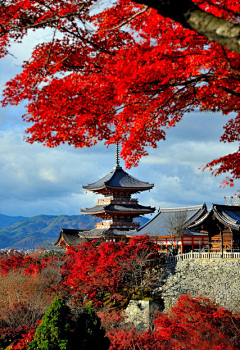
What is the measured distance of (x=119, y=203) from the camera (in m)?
33.4

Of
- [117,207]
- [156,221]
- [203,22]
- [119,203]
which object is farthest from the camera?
[119,203]

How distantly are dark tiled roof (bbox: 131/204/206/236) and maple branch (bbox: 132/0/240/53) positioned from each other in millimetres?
24604

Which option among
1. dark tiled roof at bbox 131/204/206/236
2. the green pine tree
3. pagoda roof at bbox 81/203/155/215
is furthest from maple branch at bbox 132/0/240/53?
pagoda roof at bbox 81/203/155/215

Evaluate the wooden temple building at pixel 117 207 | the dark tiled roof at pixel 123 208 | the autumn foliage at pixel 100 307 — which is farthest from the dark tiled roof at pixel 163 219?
the autumn foliage at pixel 100 307

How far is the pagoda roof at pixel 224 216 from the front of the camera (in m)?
23.1

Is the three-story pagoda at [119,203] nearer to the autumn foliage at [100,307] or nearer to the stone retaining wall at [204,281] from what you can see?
the autumn foliage at [100,307]

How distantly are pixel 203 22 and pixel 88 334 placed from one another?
34.5ft

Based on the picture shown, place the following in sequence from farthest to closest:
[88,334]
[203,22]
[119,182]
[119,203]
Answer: [119,182] → [119,203] → [88,334] → [203,22]

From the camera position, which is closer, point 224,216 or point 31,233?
point 224,216

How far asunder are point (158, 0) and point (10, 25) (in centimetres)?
318

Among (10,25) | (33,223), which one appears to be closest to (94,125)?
(10,25)

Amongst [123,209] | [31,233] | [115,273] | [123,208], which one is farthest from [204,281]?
[31,233]

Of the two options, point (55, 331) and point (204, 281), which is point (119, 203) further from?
point (55, 331)

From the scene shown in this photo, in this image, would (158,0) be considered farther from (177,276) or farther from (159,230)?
(159,230)
